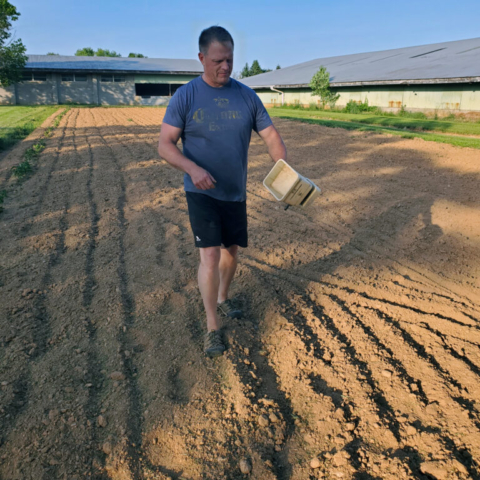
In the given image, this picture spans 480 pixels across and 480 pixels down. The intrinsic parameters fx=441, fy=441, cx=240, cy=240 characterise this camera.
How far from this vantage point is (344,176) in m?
8.43

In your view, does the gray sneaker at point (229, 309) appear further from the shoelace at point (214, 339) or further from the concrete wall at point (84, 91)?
the concrete wall at point (84, 91)

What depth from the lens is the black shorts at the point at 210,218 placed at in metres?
3.14

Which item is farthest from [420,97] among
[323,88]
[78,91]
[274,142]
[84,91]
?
[78,91]

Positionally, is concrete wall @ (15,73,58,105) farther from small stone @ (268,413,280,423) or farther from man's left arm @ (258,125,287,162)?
small stone @ (268,413,280,423)

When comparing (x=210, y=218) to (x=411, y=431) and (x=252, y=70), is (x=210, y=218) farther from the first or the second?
(x=252, y=70)

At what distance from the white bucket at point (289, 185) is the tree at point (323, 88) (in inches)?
952

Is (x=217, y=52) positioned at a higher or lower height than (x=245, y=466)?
higher

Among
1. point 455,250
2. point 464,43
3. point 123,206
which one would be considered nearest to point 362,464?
point 455,250

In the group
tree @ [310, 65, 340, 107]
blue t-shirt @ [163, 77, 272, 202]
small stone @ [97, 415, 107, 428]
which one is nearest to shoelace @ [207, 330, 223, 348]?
small stone @ [97, 415, 107, 428]

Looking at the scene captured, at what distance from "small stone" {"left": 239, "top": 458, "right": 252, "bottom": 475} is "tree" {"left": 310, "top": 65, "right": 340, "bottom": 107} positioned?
84.1 feet

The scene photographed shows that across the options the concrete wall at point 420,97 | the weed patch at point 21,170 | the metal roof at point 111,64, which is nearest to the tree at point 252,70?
the metal roof at point 111,64

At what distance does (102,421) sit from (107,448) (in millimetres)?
212

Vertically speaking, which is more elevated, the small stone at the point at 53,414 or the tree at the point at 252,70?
the small stone at the point at 53,414

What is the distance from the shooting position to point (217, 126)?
305 centimetres
